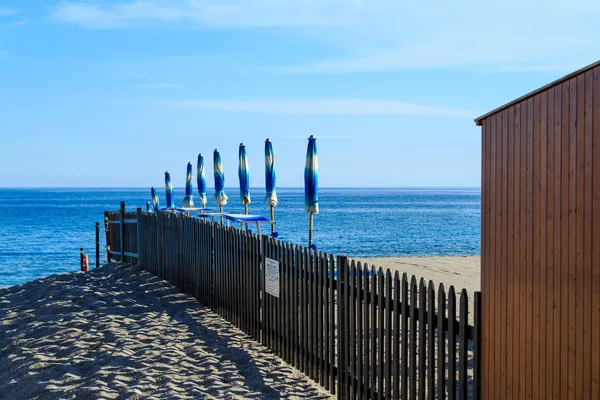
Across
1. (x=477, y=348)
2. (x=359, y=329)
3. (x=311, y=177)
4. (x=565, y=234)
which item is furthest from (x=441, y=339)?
(x=311, y=177)

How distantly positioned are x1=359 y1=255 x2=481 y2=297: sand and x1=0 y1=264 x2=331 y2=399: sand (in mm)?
7965

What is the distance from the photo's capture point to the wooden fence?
16.4 ft

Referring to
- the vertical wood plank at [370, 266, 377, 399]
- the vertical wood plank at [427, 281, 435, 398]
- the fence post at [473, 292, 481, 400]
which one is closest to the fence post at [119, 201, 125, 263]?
the vertical wood plank at [370, 266, 377, 399]

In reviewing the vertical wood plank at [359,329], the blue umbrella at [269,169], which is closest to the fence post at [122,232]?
the blue umbrella at [269,169]

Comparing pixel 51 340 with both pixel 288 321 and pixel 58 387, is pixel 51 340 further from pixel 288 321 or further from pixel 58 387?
pixel 288 321

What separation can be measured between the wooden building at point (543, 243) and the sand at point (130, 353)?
271 cm

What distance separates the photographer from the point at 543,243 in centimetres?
405

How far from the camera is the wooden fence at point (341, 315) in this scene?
5.00 metres

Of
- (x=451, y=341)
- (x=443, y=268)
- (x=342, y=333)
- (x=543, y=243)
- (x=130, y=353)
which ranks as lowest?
(x=443, y=268)

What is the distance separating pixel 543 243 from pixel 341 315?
278 centimetres

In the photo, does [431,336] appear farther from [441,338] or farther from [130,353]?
[130,353]

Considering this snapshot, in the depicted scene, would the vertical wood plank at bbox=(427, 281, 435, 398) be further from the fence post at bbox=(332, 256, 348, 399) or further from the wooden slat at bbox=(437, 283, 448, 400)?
the fence post at bbox=(332, 256, 348, 399)

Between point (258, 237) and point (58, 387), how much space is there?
2.97 m

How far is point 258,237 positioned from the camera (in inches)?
332
